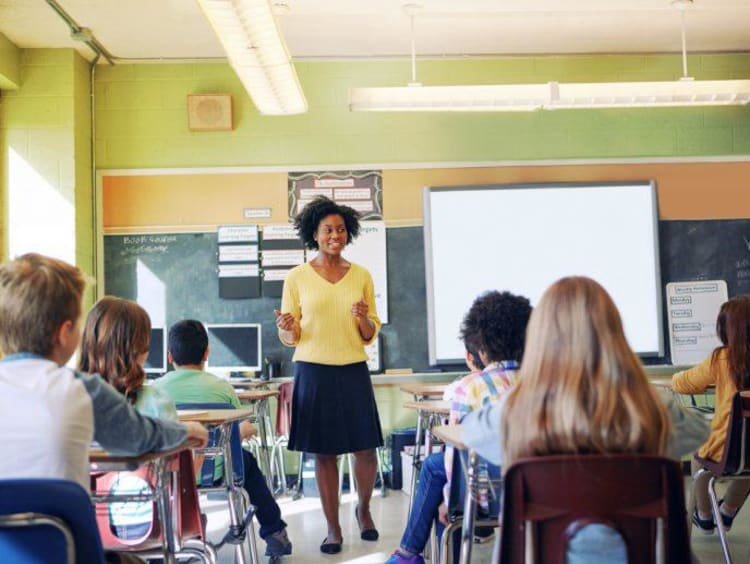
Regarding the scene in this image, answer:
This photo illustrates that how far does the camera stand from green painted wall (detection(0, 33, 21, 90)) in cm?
555

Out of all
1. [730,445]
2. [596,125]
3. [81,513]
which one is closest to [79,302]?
[81,513]

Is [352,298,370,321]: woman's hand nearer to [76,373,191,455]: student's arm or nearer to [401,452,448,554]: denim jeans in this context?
[401,452,448,554]: denim jeans

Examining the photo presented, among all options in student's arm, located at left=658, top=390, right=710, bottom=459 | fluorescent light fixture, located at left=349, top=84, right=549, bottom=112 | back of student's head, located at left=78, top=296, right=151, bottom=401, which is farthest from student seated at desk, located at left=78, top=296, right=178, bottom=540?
fluorescent light fixture, located at left=349, top=84, right=549, bottom=112

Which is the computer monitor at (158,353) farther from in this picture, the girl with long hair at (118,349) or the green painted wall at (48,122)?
the girl with long hair at (118,349)

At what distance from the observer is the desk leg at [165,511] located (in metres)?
2.10

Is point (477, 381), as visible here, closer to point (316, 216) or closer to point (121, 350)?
point (121, 350)

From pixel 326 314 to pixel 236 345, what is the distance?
1976 millimetres

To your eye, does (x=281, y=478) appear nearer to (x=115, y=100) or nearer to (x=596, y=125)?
(x=115, y=100)

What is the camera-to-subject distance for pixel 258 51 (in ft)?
15.0

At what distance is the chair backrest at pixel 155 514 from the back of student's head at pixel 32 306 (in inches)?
25.1

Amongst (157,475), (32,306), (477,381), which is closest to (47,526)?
(32,306)

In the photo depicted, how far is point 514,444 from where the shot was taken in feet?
5.87

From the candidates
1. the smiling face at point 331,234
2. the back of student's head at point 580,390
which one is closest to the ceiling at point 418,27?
the smiling face at point 331,234

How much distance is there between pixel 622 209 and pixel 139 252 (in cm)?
329
